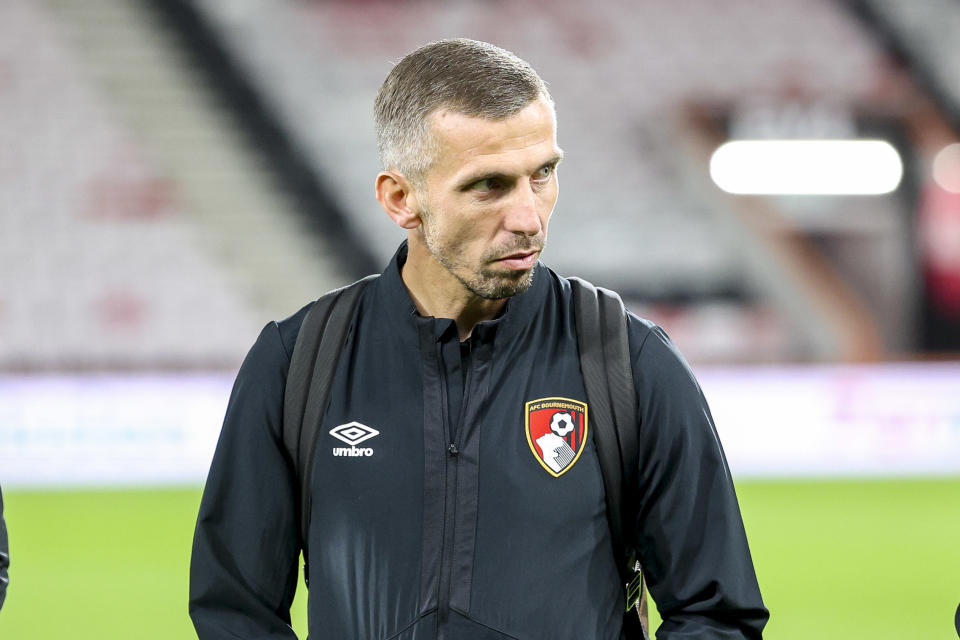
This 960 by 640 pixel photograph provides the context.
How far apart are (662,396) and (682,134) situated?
8.15 meters

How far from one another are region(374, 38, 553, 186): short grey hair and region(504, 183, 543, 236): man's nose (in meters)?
0.09

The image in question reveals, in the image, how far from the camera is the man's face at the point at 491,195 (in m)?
1.25

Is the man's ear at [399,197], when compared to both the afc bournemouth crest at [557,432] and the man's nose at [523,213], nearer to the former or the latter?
the man's nose at [523,213]

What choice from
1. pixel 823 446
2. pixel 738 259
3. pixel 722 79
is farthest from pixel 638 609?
pixel 722 79

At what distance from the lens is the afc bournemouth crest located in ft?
4.17

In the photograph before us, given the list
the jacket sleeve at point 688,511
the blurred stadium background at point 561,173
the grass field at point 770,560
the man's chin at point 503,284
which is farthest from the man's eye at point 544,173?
the blurred stadium background at point 561,173

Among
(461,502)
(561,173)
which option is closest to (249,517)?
(461,502)

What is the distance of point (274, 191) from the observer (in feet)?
30.5

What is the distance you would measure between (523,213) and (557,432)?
24 cm

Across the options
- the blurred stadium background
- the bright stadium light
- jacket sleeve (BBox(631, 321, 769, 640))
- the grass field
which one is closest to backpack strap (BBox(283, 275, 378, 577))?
jacket sleeve (BBox(631, 321, 769, 640))

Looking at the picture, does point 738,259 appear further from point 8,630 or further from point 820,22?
point 8,630

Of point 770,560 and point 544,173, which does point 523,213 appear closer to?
point 544,173

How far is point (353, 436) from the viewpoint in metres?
1.30

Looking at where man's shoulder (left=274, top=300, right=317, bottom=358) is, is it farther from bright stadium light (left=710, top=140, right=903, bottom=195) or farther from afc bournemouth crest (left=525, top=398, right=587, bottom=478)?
bright stadium light (left=710, top=140, right=903, bottom=195)
